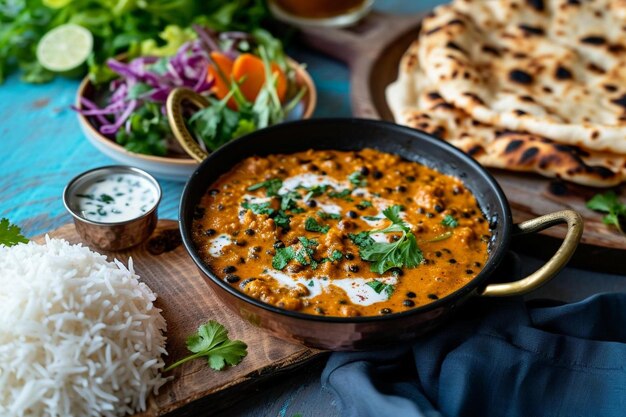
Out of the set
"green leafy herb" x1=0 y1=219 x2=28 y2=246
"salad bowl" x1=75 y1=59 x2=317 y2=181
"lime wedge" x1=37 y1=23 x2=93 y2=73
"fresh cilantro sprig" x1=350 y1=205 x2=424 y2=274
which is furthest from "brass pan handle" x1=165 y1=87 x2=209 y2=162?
"lime wedge" x1=37 y1=23 x2=93 y2=73

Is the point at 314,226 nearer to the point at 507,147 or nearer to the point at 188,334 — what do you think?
the point at 188,334

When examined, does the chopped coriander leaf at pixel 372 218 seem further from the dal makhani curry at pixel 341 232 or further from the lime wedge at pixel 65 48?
the lime wedge at pixel 65 48

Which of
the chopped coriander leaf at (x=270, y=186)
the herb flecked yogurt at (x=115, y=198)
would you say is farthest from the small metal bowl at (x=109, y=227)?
the chopped coriander leaf at (x=270, y=186)

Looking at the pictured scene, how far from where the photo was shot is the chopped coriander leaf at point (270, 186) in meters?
3.71

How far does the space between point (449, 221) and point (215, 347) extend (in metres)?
1.35

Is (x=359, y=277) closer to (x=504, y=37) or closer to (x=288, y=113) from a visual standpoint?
(x=288, y=113)

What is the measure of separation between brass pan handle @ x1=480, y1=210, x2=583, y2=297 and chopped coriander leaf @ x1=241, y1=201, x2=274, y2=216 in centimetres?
114

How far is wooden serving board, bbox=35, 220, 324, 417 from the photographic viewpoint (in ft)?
9.42

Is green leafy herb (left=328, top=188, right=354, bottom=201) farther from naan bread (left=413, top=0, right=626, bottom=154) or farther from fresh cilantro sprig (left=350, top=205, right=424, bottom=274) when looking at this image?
naan bread (left=413, top=0, right=626, bottom=154)

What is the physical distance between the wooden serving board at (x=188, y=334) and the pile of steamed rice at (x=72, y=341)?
3.6 inches

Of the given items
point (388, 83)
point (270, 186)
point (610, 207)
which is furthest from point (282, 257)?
point (388, 83)

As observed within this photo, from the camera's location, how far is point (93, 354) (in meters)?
2.74

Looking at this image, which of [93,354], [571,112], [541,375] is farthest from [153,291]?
[571,112]

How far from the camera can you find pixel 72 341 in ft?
A: 8.85
